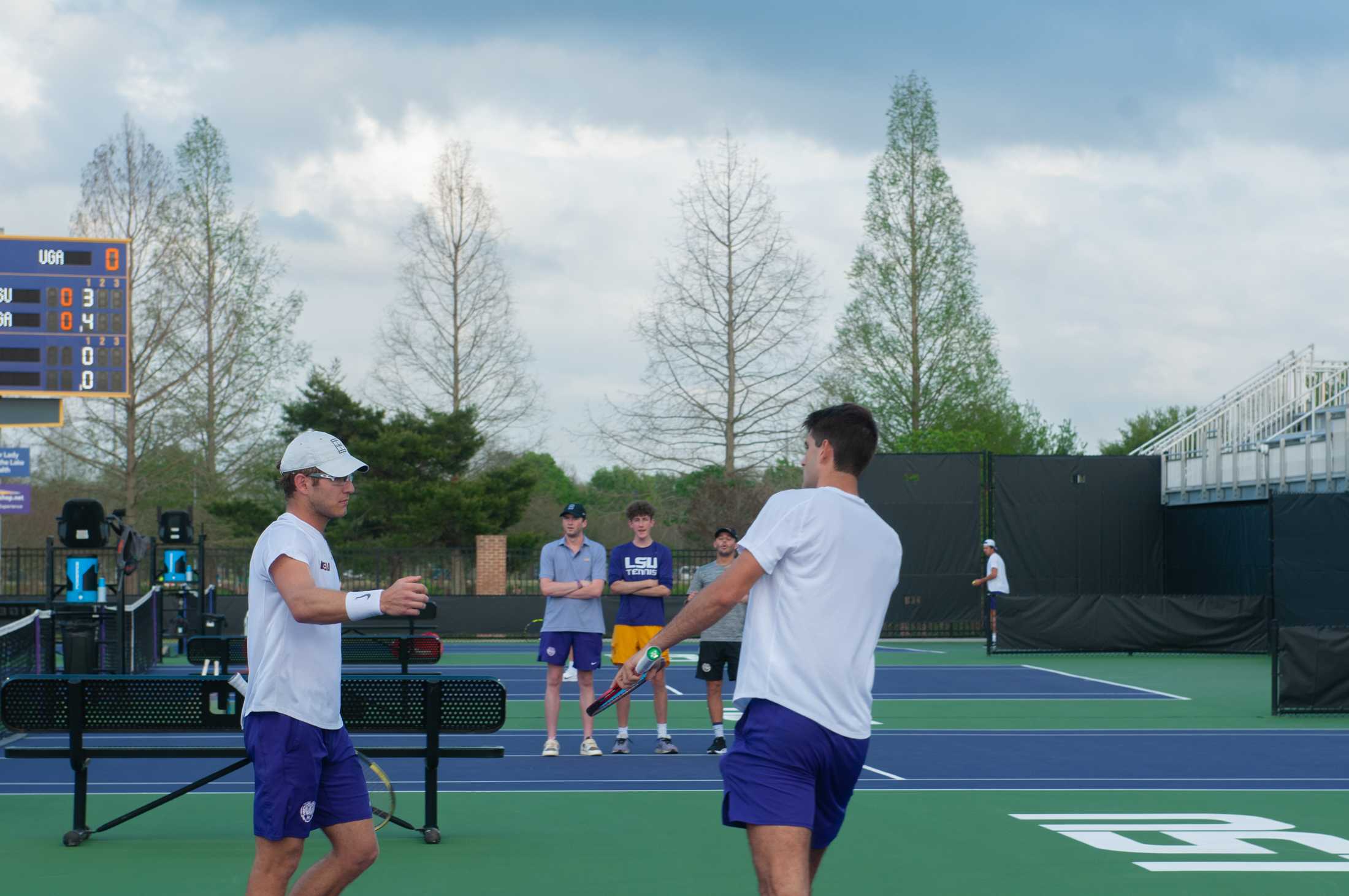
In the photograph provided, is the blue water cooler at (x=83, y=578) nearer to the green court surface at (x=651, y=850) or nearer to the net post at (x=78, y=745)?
the green court surface at (x=651, y=850)

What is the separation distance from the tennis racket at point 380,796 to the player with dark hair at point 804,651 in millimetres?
3312

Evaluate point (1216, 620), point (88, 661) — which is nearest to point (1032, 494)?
point (1216, 620)

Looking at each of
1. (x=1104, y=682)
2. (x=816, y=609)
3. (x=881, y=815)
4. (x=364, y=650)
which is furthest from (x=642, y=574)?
(x=1104, y=682)

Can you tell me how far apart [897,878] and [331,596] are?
3722 mm

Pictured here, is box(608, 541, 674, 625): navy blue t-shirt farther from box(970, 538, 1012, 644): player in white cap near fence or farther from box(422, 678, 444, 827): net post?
box(970, 538, 1012, 644): player in white cap near fence

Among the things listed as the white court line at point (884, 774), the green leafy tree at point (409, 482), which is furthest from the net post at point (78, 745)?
the green leafy tree at point (409, 482)

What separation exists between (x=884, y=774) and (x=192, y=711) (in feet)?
16.6

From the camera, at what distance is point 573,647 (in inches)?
472

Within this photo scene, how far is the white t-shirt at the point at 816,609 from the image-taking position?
4504 mm

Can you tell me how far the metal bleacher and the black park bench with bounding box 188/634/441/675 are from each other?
17.3 metres

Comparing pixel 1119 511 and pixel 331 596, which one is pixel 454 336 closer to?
pixel 1119 511

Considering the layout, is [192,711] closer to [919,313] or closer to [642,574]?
[642,574]

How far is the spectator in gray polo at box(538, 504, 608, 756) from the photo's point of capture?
38.8 ft

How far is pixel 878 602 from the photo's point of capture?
4.69m
